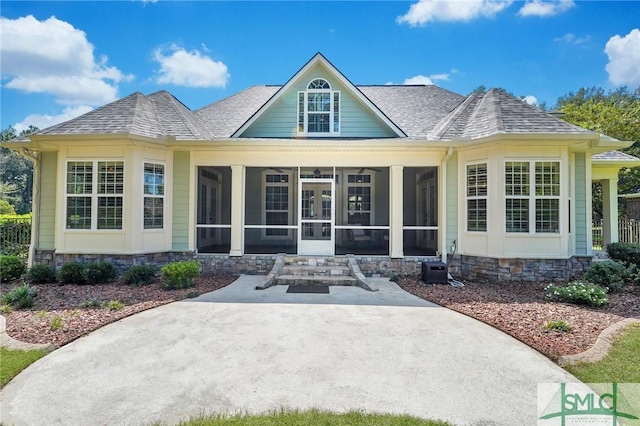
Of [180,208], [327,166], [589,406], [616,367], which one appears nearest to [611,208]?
[616,367]

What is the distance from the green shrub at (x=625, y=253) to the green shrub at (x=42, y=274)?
50.5ft

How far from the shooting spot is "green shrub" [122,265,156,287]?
7.75m

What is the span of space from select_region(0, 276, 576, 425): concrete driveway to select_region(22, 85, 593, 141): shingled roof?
5.82 m

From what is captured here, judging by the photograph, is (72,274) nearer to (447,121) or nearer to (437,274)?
(437,274)

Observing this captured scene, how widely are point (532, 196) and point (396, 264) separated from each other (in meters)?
4.03

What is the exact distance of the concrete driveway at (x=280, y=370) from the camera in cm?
304

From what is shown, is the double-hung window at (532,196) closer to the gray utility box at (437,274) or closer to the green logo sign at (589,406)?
the gray utility box at (437,274)

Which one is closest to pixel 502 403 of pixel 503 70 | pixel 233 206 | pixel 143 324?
pixel 143 324

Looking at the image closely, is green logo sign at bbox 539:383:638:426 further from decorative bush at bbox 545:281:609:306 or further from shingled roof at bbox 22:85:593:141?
shingled roof at bbox 22:85:593:141

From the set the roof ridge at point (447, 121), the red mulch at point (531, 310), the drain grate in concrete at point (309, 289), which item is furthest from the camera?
the roof ridge at point (447, 121)

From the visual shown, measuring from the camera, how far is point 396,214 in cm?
948

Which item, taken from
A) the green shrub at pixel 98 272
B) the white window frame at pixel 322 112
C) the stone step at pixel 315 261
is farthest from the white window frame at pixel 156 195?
the white window frame at pixel 322 112

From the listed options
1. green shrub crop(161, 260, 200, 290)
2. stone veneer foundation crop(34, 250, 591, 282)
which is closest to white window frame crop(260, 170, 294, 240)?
stone veneer foundation crop(34, 250, 591, 282)

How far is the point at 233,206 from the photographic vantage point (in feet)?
31.4
